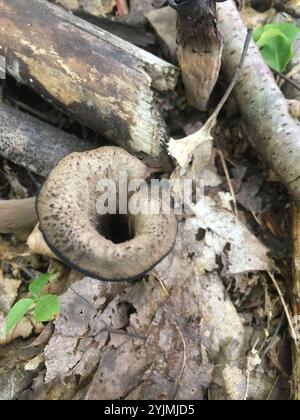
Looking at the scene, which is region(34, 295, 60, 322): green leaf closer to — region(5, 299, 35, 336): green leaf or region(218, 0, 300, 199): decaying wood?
region(5, 299, 35, 336): green leaf

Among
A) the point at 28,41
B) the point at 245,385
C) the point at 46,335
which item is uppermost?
the point at 28,41

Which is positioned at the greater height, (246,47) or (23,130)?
(246,47)

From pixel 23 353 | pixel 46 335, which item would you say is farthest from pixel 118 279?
pixel 23 353

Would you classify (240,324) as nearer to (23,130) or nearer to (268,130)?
(268,130)

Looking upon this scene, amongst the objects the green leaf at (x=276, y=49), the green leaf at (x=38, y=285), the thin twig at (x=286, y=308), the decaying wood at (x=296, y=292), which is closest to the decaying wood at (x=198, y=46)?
the green leaf at (x=276, y=49)

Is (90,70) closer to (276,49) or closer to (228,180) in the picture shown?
(228,180)

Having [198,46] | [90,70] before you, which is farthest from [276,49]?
[90,70]
